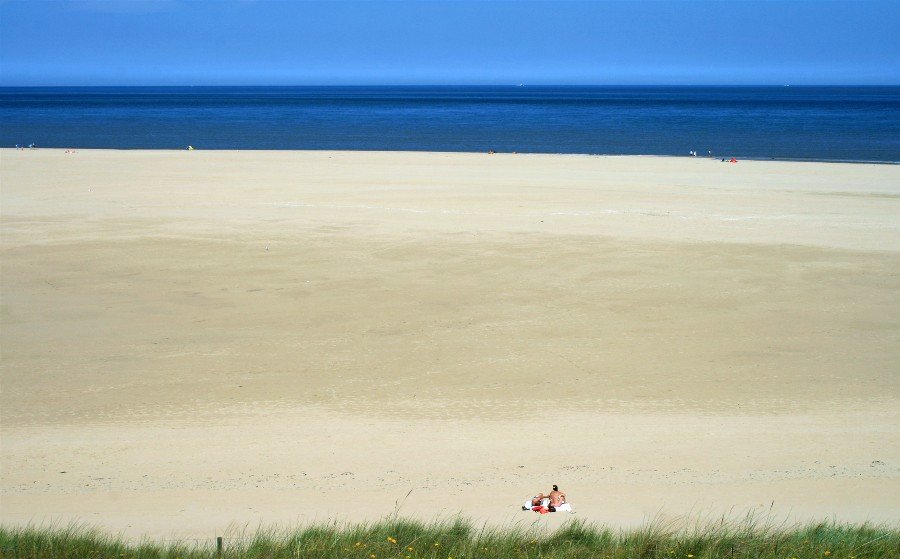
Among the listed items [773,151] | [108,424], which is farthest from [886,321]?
[773,151]

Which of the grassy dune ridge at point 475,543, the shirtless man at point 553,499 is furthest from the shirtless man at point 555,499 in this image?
the grassy dune ridge at point 475,543

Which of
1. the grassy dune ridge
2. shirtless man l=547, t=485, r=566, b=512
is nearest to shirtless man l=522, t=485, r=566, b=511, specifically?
shirtless man l=547, t=485, r=566, b=512

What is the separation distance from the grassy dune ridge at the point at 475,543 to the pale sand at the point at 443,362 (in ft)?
2.07

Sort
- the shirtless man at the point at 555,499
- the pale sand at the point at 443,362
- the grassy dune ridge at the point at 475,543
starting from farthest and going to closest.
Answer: the pale sand at the point at 443,362, the shirtless man at the point at 555,499, the grassy dune ridge at the point at 475,543

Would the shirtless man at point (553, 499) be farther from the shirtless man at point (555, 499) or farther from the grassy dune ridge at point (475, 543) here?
the grassy dune ridge at point (475, 543)

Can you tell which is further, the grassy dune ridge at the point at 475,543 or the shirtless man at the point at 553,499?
the shirtless man at the point at 553,499

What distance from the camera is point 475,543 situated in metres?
7.09

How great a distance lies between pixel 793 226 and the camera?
895 inches

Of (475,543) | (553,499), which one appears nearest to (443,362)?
(553,499)

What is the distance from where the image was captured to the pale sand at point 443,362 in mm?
8914

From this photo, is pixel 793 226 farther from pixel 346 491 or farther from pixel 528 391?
pixel 346 491

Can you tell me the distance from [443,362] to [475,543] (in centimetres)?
573

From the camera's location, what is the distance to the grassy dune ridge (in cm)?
680

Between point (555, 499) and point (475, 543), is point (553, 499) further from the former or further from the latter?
point (475, 543)
